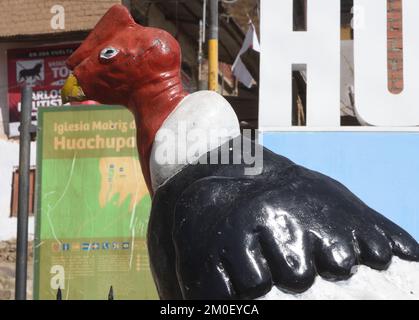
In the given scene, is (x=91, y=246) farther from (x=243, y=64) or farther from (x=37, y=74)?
(x=37, y=74)

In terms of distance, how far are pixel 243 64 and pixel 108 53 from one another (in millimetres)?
6155

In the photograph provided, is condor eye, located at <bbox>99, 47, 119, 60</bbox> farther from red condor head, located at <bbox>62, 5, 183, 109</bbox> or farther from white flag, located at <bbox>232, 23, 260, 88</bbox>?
white flag, located at <bbox>232, 23, 260, 88</bbox>

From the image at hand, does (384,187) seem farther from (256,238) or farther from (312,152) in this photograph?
(256,238)

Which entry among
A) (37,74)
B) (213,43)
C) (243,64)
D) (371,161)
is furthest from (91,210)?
(37,74)

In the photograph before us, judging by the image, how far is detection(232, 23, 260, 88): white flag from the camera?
838 cm

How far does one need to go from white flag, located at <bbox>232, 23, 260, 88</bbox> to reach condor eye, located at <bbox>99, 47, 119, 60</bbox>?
559 centimetres

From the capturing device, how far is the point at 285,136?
15.6 ft

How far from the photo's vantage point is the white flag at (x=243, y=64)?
Answer: 8.38 meters

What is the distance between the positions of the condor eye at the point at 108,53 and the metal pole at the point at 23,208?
3.57 m

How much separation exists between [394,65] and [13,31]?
497 centimetres

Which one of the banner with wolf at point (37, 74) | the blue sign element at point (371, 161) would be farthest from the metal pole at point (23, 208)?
the banner with wolf at point (37, 74)

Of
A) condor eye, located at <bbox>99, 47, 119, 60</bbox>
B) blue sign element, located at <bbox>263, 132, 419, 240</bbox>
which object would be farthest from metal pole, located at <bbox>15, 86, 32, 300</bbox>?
condor eye, located at <bbox>99, 47, 119, 60</bbox>

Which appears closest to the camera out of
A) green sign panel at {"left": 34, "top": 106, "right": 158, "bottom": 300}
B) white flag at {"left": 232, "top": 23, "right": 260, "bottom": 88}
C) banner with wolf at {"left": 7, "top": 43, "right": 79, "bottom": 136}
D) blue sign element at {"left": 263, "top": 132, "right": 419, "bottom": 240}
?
blue sign element at {"left": 263, "top": 132, "right": 419, "bottom": 240}

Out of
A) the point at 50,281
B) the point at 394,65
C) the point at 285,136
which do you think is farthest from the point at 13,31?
the point at 285,136
